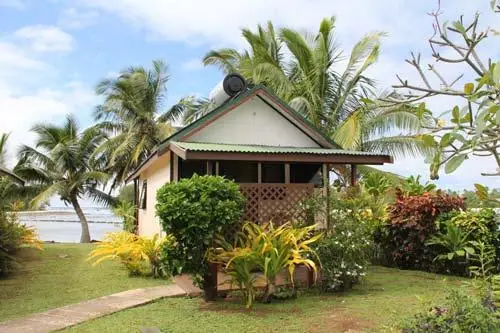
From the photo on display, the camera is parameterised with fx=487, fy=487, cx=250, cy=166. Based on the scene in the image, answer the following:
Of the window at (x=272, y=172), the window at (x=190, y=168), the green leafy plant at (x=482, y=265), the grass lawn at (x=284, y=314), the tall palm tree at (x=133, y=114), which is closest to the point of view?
the green leafy plant at (x=482, y=265)

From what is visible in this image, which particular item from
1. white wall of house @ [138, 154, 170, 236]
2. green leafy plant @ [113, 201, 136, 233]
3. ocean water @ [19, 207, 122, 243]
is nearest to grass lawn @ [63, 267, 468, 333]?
white wall of house @ [138, 154, 170, 236]

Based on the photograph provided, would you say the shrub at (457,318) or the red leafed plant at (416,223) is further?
the red leafed plant at (416,223)

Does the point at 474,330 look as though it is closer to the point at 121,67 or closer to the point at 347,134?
the point at 347,134

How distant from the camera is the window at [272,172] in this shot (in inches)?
448

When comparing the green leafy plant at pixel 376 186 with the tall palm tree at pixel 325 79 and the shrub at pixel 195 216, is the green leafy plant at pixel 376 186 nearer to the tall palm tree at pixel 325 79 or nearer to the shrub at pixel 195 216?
the tall palm tree at pixel 325 79

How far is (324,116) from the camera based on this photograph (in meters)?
18.9

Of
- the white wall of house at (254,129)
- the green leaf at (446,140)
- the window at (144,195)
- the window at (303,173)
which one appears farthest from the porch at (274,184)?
the green leaf at (446,140)

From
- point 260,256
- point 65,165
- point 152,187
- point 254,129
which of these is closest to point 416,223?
point 254,129

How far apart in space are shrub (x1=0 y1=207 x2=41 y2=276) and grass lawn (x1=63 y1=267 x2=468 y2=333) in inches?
186

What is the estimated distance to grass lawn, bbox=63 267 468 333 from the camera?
607cm

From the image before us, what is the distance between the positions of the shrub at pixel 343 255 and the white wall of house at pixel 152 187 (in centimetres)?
452

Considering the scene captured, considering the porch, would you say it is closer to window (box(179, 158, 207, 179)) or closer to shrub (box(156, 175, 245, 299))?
shrub (box(156, 175, 245, 299))

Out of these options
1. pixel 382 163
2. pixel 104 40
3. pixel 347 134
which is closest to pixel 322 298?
pixel 382 163

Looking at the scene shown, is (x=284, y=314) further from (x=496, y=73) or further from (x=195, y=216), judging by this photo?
(x=496, y=73)
